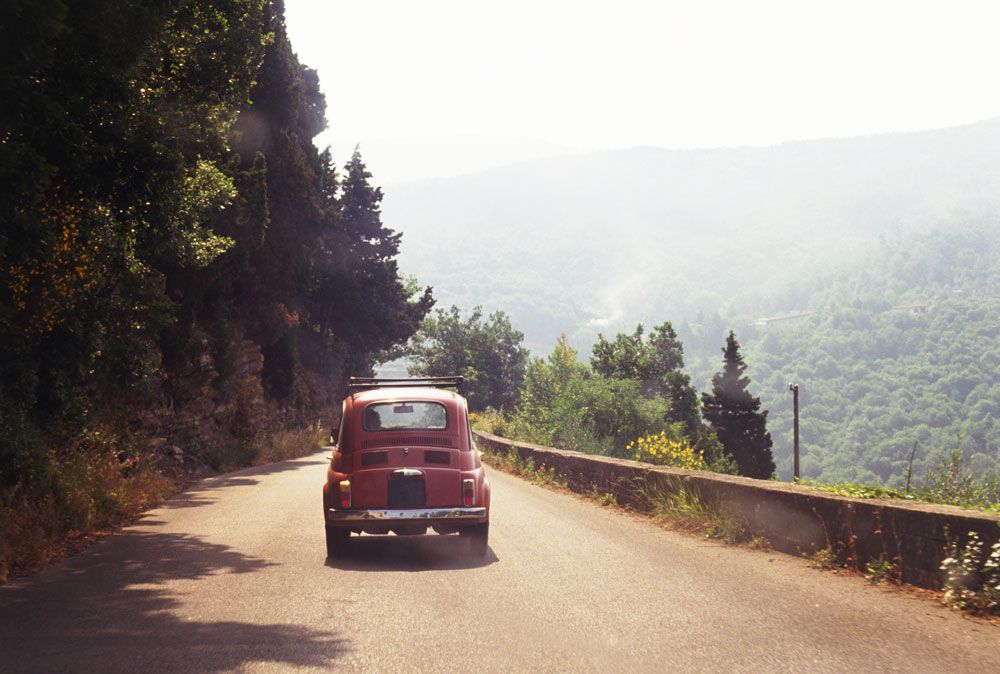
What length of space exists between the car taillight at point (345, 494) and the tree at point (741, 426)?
62.7 meters

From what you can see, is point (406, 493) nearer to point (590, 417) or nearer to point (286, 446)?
point (286, 446)

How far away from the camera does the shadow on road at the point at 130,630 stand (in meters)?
5.56

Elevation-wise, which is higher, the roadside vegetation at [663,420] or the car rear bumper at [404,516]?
the car rear bumper at [404,516]

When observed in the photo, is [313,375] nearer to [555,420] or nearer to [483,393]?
[555,420]

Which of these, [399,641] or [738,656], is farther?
[399,641]

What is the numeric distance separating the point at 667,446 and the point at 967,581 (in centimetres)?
1909

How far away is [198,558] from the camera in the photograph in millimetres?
9562

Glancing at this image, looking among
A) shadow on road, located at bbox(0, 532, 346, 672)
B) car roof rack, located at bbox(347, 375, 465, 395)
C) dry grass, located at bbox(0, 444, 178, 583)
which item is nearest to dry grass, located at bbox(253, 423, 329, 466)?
dry grass, located at bbox(0, 444, 178, 583)

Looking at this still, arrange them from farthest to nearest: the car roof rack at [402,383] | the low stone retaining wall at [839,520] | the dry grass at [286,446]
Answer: the dry grass at [286,446]
the car roof rack at [402,383]
the low stone retaining wall at [839,520]

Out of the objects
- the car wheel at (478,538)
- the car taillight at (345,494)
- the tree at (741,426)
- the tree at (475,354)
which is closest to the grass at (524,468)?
the car wheel at (478,538)

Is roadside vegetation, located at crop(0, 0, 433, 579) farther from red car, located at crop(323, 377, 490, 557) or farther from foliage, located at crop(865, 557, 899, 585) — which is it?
foliage, located at crop(865, 557, 899, 585)

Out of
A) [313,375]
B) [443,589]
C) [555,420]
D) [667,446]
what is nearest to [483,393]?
[313,375]

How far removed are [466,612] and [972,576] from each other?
389 centimetres

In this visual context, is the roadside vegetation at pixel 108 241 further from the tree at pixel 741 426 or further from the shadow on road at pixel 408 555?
the tree at pixel 741 426
